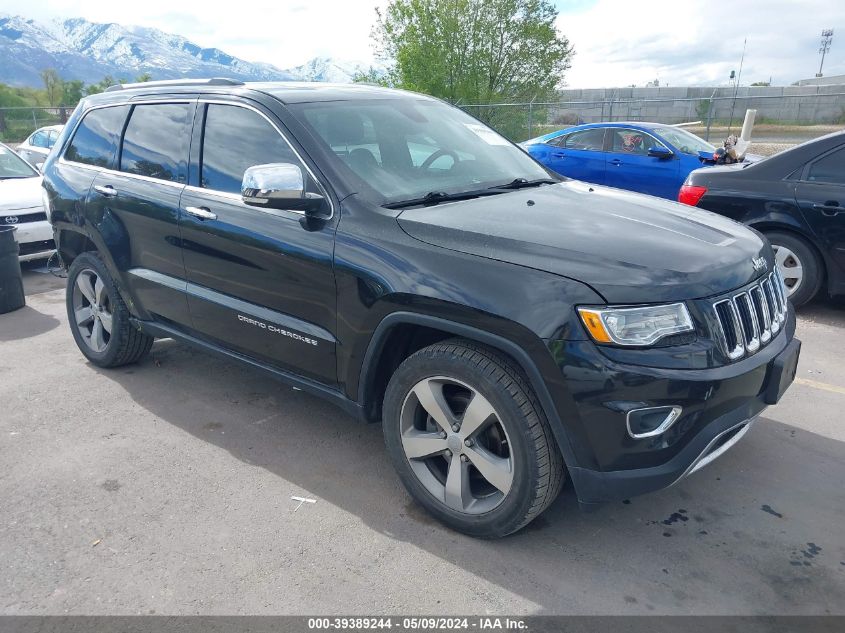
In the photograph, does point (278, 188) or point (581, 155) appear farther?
point (581, 155)

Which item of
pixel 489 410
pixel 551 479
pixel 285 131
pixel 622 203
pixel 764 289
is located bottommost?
pixel 551 479

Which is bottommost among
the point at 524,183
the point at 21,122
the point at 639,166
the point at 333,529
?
the point at 333,529

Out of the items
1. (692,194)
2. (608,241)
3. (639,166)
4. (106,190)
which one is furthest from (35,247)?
(639,166)

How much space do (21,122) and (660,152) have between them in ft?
109

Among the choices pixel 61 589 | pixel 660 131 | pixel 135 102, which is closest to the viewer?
pixel 61 589

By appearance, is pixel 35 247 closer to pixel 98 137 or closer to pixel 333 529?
pixel 98 137

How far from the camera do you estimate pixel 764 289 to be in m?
2.99

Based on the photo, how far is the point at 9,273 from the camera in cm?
651

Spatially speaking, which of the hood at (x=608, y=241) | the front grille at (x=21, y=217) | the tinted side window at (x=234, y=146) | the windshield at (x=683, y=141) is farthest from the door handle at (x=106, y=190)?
the windshield at (x=683, y=141)

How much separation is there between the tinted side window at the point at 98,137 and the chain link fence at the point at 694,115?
1658cm

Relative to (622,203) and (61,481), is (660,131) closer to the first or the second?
(622,203)

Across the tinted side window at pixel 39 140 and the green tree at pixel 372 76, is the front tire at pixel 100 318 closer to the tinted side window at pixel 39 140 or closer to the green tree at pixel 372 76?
the tinted side window at pixel 39 140

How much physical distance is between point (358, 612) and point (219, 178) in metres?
2.33

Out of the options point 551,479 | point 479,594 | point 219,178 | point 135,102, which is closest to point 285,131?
point 219,178
